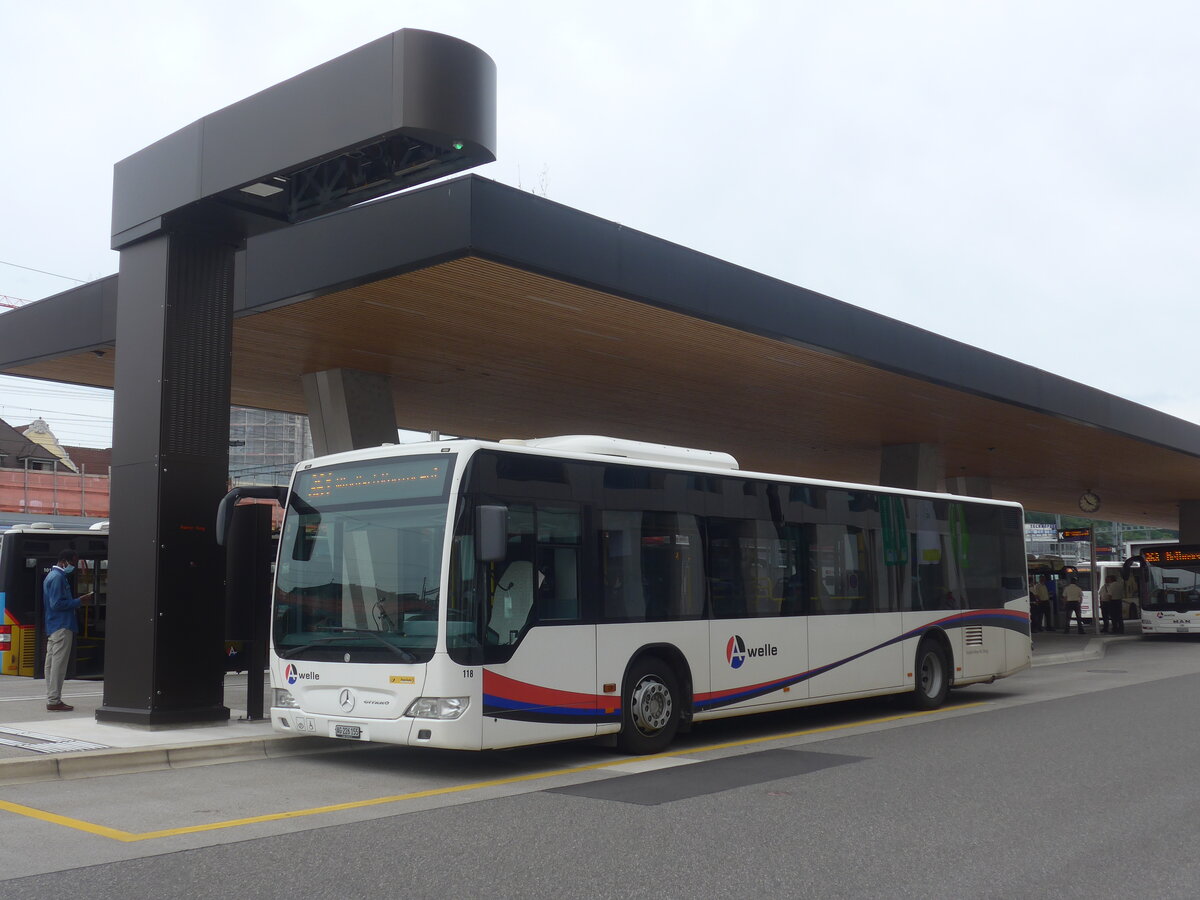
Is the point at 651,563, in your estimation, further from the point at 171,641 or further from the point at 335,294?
the point at 335,294

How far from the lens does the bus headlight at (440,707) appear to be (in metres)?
9.24

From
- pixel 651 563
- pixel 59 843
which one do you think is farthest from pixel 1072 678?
pixel 59 843

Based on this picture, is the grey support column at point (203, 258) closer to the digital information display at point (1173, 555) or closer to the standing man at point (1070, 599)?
the digital information display at point (1173, 555)

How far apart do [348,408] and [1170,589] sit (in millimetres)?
26223

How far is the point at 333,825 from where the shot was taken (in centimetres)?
754

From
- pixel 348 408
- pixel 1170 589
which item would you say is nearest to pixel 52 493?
pixel 348 408

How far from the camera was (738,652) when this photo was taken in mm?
12156

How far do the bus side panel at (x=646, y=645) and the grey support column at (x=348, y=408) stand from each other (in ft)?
31.5

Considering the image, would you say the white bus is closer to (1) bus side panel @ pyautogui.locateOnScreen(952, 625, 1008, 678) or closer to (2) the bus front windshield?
(2) the bus front windshield

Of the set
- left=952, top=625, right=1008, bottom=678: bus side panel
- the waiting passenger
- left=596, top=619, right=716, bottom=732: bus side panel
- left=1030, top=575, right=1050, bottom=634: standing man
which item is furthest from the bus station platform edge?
the waiting passenger

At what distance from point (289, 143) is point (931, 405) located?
16.2m

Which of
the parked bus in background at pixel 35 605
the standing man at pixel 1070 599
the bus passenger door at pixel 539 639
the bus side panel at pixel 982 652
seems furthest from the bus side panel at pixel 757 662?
the standing man at pixel 1070 599

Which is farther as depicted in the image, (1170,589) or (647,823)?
(1170,589)

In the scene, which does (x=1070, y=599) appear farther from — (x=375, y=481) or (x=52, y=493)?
(x=52, y=493)
